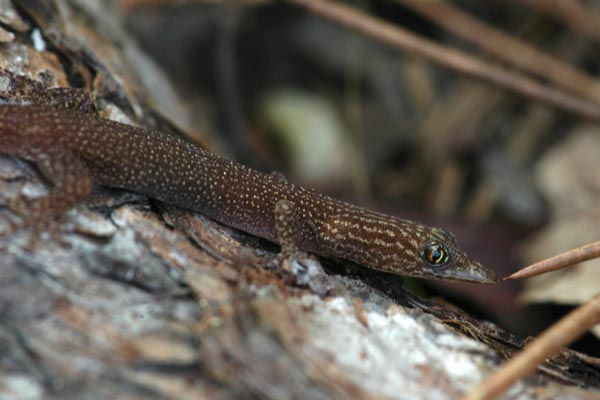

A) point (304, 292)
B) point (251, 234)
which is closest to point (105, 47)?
point (251, 234)

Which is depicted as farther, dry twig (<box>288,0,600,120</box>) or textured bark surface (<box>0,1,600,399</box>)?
dry twig (<box>288,0,600,120</box>)

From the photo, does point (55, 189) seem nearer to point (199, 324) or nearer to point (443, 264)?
point (199, 324)

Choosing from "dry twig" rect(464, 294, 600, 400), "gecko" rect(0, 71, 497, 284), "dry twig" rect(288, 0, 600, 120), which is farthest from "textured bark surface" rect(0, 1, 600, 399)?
"dry twig" rect(288, 0, 600, 120)

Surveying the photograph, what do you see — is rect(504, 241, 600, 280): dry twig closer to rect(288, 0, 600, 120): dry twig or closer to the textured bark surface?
the textured bark surface

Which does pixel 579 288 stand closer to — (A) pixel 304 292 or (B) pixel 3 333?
(A) pixel 304 292

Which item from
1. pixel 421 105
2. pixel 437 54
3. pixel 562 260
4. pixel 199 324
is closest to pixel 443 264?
pixel 562 260

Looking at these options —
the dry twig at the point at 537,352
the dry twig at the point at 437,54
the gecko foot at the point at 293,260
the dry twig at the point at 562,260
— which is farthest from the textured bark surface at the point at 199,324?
the dry twig at the point at 437,54
